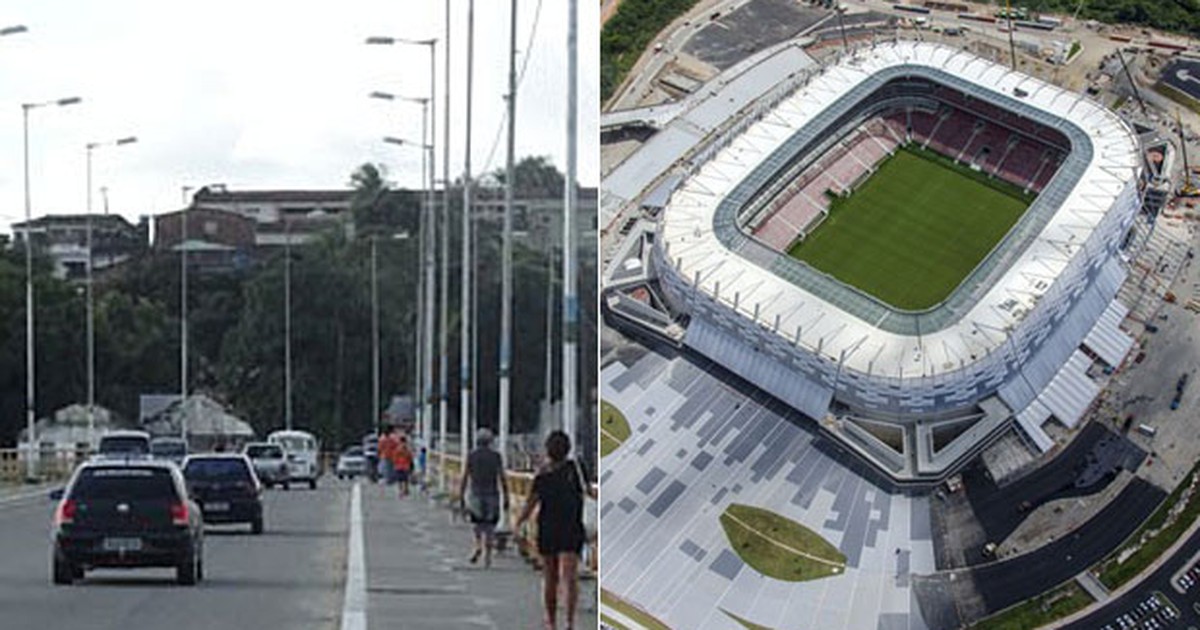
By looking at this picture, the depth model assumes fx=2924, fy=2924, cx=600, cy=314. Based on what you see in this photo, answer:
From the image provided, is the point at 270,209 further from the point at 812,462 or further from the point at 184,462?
the point at 812,462

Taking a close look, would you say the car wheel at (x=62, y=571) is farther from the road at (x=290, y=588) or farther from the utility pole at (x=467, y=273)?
the utility pole at (x=467, y=273)

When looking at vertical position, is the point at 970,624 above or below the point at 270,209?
below

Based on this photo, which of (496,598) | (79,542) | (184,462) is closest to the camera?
(496,598)

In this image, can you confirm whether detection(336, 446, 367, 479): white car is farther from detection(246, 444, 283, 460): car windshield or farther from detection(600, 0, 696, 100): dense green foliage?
detection(600, 0, 696, 100): dense green foliage

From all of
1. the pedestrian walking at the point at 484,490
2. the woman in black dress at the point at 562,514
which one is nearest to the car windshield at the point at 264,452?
the pedestrian walking at the point at 484,490

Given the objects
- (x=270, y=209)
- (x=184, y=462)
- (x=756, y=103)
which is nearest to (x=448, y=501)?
(x=184, y=462)

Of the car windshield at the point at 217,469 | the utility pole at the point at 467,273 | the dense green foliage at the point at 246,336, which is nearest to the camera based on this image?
the dense green foliage at the point at 246,336

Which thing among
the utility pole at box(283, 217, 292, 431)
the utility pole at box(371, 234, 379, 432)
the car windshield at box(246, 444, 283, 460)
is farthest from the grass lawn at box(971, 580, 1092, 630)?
the utility pole at box(371, 234, 379, 432)
